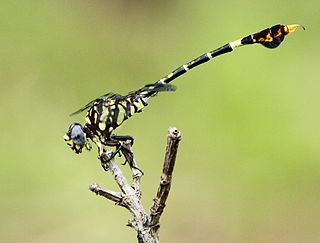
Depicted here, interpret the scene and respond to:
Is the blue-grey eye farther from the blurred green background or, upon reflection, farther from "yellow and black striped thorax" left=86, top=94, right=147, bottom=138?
the blurred green background

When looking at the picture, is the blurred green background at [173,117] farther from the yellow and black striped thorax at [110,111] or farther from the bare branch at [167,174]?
the bare branch at [167,174]

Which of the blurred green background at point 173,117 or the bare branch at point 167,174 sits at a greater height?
the blurred green background at point 173,117

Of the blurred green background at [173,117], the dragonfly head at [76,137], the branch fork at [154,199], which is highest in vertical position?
the blurred green background at [173,117]

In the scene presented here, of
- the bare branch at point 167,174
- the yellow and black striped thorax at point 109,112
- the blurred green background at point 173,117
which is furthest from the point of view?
the blurred green background at point 173,117

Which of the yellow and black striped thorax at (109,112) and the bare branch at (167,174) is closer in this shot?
the bare branch at (167,174)

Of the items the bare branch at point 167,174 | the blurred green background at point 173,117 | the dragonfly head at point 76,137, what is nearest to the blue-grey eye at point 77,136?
the dragonfly head at point 76,137

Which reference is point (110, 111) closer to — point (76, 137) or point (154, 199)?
point (76, 137)

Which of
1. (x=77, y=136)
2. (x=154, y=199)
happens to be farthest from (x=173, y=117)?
(x=154, y=199)
